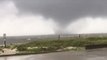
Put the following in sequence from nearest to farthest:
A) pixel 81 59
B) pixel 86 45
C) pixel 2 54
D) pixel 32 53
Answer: pixel 81 59
pixel 2 54
pixel 32 53
pixel 86 45

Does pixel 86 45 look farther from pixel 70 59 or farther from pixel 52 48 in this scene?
pixel 70 59

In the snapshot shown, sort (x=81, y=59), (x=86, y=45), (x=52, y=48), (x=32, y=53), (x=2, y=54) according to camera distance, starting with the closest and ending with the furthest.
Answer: (x=81, y=59)
(x=2, y=54)
(x=32, y=53)
(x=52, y=48)
(x=86, y=45)

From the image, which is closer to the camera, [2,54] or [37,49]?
[2,54]

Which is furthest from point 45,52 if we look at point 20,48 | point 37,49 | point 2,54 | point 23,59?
point 23,59

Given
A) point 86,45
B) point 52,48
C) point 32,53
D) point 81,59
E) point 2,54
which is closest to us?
point 81,59

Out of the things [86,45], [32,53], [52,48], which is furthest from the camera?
[86,45]

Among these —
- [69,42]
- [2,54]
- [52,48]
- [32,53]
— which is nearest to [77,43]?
[69,42]

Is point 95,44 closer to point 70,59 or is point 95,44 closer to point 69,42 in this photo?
point 69,42

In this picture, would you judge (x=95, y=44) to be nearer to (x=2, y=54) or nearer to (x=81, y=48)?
(x=81, y=48)

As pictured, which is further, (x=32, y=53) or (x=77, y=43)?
(x=77, y=43)
